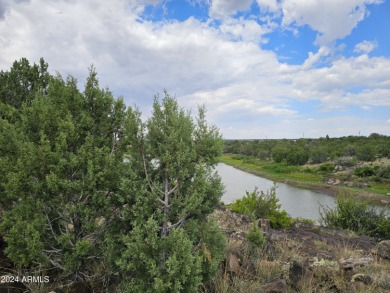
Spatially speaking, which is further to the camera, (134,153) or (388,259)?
(388,259)

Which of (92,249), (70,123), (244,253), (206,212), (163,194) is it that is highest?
(70,123)

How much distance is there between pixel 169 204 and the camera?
585 centimetres

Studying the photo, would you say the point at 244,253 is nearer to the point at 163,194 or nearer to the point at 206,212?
the point at 206,212

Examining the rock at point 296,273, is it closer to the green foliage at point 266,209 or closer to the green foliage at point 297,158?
the green foliage at point 266,209

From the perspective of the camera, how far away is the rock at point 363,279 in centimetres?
668

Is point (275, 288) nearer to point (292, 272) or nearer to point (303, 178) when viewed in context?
point (292, 272)

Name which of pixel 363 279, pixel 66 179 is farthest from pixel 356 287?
pixel 66 179

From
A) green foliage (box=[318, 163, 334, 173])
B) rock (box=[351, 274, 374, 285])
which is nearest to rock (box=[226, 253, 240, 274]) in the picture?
rock (box=[351, 274, 374, 285])

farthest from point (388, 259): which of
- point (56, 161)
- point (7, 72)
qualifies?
point (7, 72)

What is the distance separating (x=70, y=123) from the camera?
6.22 m

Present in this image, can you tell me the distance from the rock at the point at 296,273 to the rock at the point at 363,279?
1079 millimetres

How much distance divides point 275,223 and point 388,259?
5.18 metres

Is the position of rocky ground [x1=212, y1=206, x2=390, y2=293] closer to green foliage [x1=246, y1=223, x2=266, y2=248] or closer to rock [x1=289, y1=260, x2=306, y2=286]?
rock [x1=289, y1=260, x2=306, y2=286]

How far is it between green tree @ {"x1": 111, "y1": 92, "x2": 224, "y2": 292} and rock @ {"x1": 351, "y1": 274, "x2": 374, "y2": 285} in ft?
10.3
